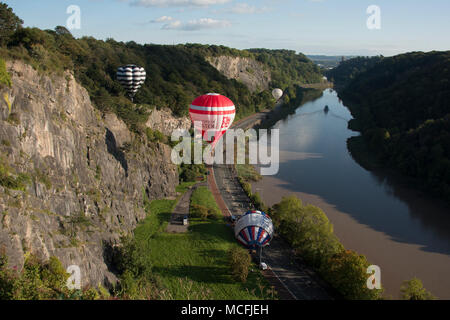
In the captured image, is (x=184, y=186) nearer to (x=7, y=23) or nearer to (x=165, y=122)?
(x=165, y=122)

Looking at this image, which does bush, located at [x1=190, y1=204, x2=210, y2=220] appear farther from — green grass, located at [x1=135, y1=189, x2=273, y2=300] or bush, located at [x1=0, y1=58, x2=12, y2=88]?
bush, located at [x1=0, y1=58, x2=12, y2=88]

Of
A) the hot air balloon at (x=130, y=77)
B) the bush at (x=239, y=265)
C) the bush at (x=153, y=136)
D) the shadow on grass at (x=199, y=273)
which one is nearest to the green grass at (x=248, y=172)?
the bush at (x=153, y=136)

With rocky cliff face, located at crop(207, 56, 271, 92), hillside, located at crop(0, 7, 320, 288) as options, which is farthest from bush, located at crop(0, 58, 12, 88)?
rocky cliff face, located at crop(207, 56, 271, 92)

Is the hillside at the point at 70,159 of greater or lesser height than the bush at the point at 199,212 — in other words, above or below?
above

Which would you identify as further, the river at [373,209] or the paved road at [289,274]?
the river at [373,209]

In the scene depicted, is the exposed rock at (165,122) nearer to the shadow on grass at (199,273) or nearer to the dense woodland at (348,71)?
the shadow on grass at (199,273)

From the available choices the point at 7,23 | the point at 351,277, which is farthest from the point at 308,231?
the point at 7,23
